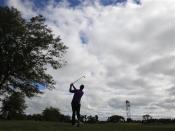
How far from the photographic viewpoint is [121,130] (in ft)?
85.2

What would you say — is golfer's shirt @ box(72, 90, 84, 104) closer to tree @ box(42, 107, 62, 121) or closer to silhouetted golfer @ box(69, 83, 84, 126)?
silhouetted golfer @ box(69, 83, 84, 126)

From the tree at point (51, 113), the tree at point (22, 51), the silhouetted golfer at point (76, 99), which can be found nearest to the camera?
the silhouetted golfer at point (76, 99)

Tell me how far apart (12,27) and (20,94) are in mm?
8332

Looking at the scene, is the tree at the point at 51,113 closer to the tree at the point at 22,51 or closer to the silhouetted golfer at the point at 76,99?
the tree at the point at 22,51

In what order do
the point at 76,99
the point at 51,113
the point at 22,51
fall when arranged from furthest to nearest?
the point at 51,113 < the point at 22,51 < the point at 76,99

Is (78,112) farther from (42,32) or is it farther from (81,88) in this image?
(42,32)

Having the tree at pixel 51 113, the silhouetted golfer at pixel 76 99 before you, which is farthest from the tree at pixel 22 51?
the tree at pixel 51 113

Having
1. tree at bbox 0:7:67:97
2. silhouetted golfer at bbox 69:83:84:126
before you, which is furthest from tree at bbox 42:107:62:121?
silhouetted golfer at bbox 69:83:84:126

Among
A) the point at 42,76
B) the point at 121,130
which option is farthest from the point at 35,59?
the point at 121,130

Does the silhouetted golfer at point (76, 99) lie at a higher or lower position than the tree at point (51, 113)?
lower

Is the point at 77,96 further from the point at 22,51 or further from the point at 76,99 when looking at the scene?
the point at 22,51

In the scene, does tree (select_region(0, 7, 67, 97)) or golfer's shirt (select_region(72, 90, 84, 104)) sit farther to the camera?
tree (select_region(0, 7, 67, 97))

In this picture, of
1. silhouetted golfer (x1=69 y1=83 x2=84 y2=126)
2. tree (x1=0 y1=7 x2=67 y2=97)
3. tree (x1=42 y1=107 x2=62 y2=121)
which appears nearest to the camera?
silhouetted golfer (x1=69 y1=83 x2=84 y2=126)

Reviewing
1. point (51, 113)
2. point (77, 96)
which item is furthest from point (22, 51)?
point (51, 113)
